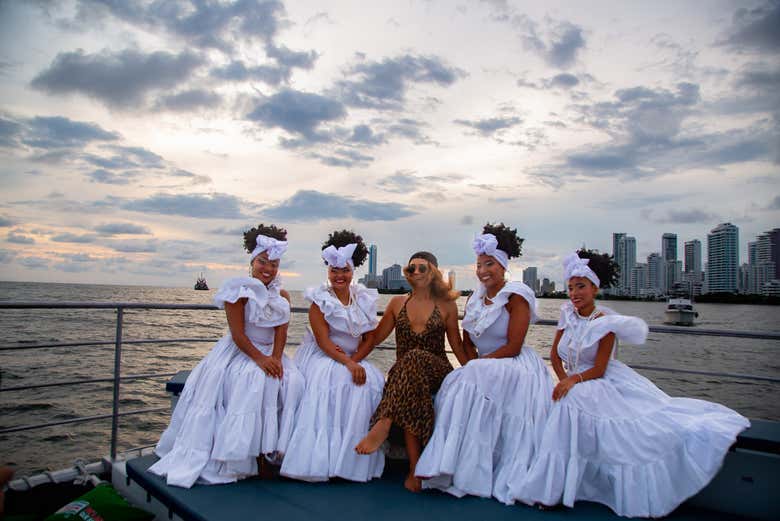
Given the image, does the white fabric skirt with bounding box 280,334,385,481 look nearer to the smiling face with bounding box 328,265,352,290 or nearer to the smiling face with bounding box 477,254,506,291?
the smiling face with bounding box 328,265,352,290

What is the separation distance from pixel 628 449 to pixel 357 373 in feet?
5.06

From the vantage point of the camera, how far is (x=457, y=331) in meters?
3.49

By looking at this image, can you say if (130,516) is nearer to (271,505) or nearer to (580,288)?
(271,505)

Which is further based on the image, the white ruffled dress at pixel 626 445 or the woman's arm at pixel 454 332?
the woman's arm at pixel 454 332

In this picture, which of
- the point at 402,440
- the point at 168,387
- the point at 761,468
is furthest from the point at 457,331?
the point at 168,387

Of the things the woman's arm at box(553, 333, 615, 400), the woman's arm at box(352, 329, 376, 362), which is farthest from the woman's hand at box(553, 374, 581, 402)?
the woman's arm at box(352, 329, 376, 362)

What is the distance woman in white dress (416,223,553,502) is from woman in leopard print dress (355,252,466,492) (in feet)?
0.33

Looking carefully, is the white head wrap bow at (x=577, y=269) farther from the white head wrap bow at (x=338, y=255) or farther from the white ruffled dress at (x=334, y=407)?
the white head wrap bow at (x=338, y=255)

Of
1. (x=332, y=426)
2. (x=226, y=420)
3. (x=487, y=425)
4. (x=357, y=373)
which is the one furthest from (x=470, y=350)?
(x=226, y=420)

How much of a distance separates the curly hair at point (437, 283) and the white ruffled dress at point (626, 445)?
97cm

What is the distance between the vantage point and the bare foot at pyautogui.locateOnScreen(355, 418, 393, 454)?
2789mm

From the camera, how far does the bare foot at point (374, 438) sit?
279 cm

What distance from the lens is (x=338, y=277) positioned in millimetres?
3521

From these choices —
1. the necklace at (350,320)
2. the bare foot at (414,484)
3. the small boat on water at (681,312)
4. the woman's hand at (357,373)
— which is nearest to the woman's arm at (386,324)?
the necklace at (350,320)
